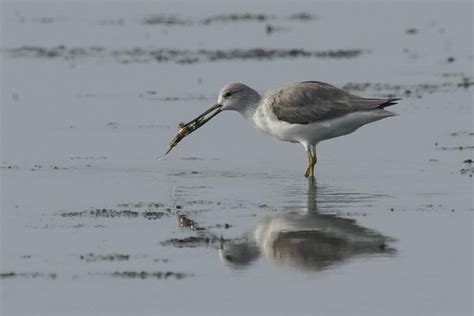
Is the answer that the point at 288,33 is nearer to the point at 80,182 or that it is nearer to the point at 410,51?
the point at 410,51

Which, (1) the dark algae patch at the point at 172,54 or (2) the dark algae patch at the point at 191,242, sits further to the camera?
(1) the dark algae patch at the point at 172,54

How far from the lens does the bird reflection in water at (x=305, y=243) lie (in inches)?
520

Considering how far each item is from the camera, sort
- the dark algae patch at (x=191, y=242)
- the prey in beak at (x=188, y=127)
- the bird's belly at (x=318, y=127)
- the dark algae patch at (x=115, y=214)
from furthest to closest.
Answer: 1. the prey in beak at (x=188, y=127)
2. the bird's belly at (x=318, y=127)
3. the dark algae patch at (x=115, y=214)
4. the dark algae patch at (x=191, y=242)

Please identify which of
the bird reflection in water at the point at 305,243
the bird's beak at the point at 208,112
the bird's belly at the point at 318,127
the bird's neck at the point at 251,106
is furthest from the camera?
the bird's beak at the point at 208,112

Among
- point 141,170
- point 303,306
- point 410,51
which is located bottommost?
point 303,306

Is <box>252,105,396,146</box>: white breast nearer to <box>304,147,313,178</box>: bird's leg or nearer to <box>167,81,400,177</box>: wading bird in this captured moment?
<box>167,81,400,177</box>: wading bird

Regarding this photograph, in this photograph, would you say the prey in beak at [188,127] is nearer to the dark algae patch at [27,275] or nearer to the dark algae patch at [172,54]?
the dark algae patch at [27,275]

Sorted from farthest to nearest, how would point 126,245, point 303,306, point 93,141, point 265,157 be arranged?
point 93,141 < point 265,157 < point 126,245 < point 303,306

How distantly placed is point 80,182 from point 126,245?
12.8ft

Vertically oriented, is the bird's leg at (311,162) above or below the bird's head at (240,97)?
below

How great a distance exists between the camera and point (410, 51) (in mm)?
34531

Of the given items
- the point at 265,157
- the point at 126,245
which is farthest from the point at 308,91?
the point at 126,245

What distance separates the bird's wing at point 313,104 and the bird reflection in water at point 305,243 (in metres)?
3.17

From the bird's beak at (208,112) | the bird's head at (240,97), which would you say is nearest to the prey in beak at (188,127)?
the bird's beak at (208,112)
